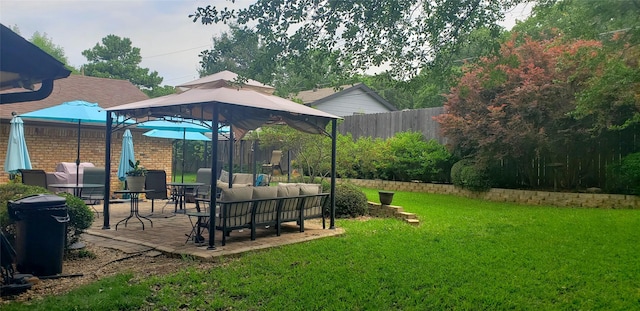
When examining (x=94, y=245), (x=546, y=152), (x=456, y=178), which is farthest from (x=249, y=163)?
(x=94, y=245)

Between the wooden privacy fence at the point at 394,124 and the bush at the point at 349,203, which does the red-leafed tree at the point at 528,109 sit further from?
the bush at the point at 349,203

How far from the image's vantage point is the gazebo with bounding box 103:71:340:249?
660cm

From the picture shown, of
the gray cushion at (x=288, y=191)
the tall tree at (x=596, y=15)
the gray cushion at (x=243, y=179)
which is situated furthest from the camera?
the gray cushion at (x=243, y=179)

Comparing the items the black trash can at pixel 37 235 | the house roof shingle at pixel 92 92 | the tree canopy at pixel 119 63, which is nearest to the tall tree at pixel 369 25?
the black trash can at pixel 37 235

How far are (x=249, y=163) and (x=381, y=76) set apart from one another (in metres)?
15.6

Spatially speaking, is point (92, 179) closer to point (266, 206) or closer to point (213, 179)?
point (266, 206)

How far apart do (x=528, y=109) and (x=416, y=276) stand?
7.85m

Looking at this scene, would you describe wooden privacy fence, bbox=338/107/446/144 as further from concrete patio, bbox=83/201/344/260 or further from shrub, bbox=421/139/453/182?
concrete patio, bbox=83/201/344/260

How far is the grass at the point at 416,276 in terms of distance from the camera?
4504 mm

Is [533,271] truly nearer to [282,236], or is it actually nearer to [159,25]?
[282,236]

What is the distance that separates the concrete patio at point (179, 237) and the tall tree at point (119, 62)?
24.9 metres

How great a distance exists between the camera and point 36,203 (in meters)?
5.23

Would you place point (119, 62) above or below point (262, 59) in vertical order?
above

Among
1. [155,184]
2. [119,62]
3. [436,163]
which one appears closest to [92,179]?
[155,184]
